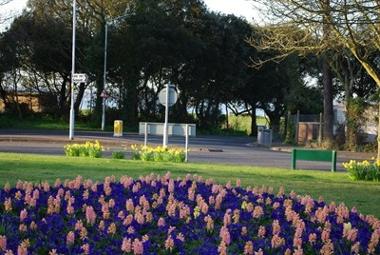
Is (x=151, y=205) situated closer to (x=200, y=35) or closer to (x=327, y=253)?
(x=327, y=253)

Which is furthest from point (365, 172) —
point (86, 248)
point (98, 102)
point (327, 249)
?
point (98, 102)

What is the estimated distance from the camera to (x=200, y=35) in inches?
2092

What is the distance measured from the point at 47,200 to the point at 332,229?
3.10 metres

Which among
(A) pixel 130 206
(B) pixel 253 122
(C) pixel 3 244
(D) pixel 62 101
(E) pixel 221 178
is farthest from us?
(B) pixel 253 122

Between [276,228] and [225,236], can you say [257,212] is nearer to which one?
[276,228]

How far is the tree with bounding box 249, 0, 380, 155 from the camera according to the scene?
11.5 metres

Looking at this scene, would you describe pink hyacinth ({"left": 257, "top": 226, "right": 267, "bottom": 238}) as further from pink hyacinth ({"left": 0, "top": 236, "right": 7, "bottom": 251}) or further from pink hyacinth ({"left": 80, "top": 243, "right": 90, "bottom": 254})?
pink hyacinth ({"left": 0, "top": 236, "right": 7, "bottom": 251})

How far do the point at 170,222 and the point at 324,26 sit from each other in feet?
31.4

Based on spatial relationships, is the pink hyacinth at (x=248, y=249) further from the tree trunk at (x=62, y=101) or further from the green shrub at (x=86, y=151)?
the tree trunk at (x=62, y=101)

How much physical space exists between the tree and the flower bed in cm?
473

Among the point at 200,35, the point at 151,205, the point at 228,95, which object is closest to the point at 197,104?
the point at 228,95

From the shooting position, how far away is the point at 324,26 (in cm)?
1480

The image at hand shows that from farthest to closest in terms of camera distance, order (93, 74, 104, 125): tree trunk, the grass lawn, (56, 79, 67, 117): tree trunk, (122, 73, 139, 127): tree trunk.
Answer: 1. (56, 79, 67, 117): tree trunk
2. (122, 73, 139, 127): tree trunk
3. (93, 74, 104, 125): tree trunk
4. the grass lawn

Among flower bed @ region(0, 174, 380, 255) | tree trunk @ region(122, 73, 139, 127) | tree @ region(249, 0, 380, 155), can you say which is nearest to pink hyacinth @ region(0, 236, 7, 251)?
flower bed @ region(0, 174, 380, 255)
